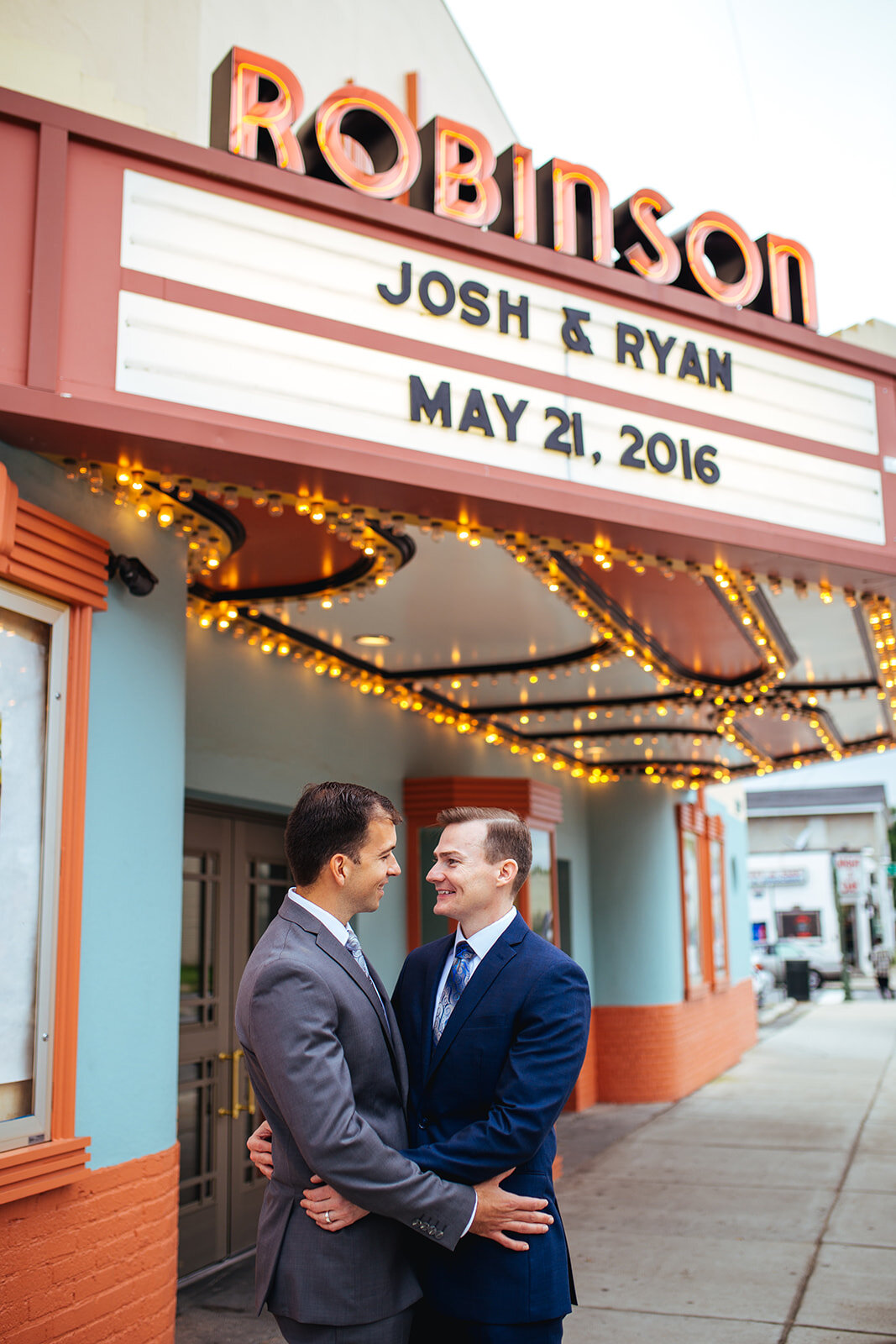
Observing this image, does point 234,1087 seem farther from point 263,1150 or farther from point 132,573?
point 263,1150

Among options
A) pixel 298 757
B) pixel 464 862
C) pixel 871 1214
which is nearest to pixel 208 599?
pixel 298 757

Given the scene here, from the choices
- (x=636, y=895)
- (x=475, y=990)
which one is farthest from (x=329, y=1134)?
(x=636, y=895)

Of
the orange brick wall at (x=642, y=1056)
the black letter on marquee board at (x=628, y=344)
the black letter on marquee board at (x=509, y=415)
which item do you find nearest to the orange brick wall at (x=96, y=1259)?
the black letter on marquee board at (x=509, y=415)

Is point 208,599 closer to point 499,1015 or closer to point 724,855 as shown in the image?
point 499,1015

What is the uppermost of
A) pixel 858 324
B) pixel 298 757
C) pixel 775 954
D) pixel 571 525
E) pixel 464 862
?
pixel 858 324

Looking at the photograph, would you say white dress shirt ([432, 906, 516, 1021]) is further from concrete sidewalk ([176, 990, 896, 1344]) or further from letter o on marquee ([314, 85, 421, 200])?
concrete sidewalk ([176, 990, 896, 1344])

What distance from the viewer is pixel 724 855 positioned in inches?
751

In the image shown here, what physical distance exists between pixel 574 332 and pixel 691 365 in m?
0.76

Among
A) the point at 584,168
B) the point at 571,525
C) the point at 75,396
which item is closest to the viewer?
the point at 75,396

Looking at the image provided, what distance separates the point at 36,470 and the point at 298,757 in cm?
443

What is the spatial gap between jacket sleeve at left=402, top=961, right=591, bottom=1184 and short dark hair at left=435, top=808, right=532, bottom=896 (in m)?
0.31

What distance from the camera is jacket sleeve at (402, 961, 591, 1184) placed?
8.49 feet

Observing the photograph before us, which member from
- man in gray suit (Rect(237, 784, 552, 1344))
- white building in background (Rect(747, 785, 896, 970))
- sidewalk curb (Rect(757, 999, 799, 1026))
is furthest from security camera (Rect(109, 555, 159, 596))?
white building in background (Rect(747, 785, 896, 970))

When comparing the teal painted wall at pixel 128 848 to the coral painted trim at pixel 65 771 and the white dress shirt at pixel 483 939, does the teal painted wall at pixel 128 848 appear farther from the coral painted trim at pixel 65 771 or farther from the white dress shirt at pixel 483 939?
the white dress shirt at pixel 483 939
